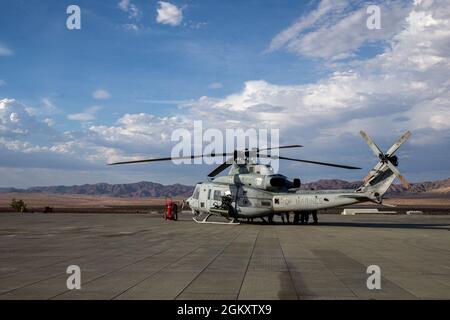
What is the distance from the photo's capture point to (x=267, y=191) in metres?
33.2

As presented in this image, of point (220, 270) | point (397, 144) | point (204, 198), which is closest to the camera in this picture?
point (220, 270)

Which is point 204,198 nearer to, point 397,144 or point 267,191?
point 267,191

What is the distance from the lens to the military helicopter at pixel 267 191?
29.4 metres

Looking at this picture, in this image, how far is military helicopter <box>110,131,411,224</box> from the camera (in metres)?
29.4

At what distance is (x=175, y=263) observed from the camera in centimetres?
1329

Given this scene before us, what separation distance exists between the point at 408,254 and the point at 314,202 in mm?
14396

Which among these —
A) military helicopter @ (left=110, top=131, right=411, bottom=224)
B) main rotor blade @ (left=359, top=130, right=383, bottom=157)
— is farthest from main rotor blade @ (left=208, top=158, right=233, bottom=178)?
main rotor blade @ (left=359, top=130, right=383, bottom=157)

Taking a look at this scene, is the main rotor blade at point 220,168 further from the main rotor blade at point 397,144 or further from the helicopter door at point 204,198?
the main rotor blade at point 397,144

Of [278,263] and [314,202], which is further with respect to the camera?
[314,202]

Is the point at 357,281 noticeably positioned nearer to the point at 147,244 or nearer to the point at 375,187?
the point at 147,244

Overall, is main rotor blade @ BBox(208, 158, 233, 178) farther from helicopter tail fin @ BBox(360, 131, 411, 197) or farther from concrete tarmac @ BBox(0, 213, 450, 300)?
concrete tarmac @ BBox(0, 213, 450, 300)

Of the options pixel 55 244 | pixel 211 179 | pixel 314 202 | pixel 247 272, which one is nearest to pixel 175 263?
pixel 247 272

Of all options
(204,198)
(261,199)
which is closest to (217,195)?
(204,198)
